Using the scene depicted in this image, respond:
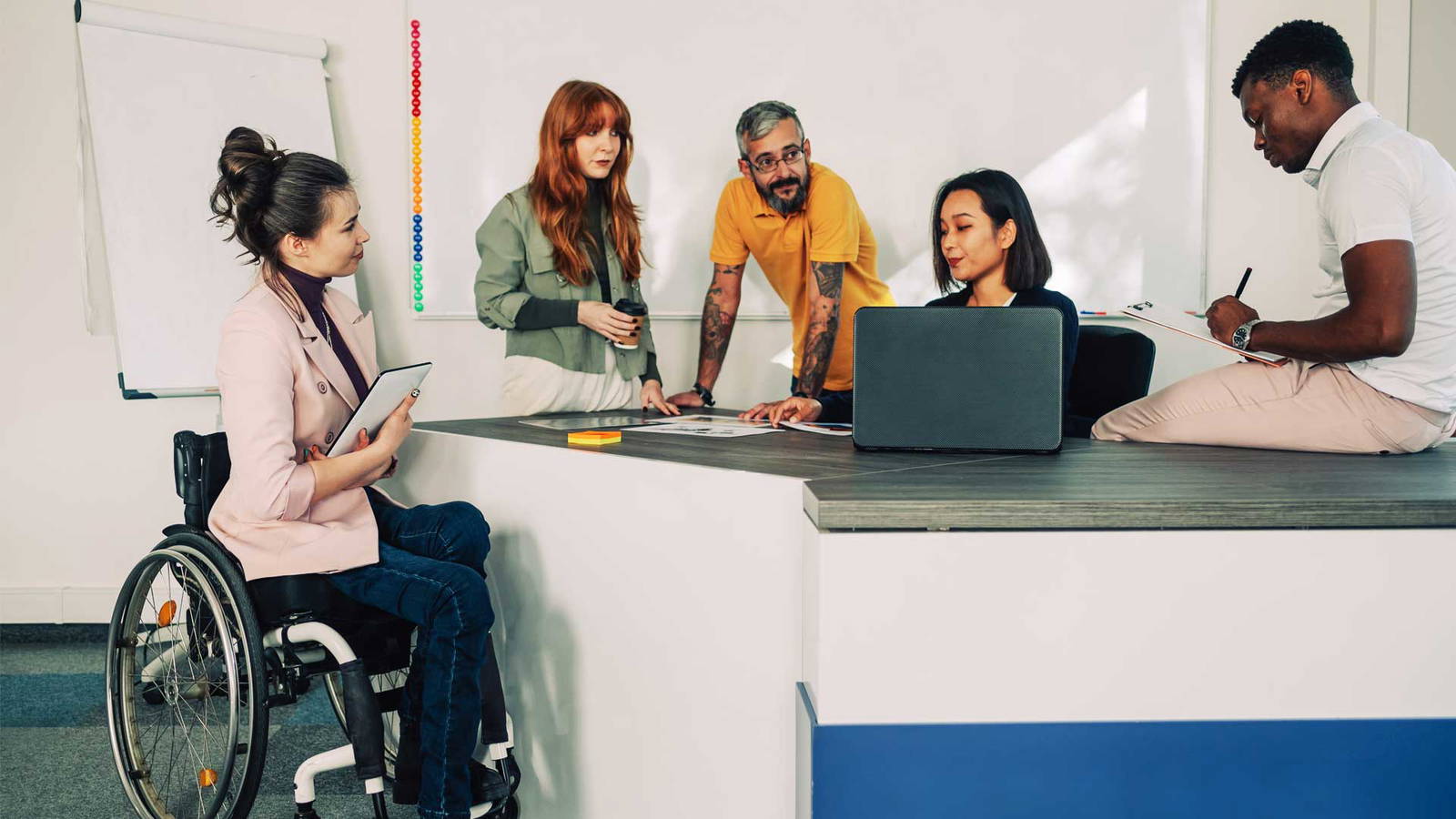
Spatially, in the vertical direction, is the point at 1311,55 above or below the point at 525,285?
above

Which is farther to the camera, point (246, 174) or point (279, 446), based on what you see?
point (246, 174)

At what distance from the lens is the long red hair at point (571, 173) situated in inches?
97.9

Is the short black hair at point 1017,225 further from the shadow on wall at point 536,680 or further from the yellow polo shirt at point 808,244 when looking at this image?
the shadow on wall at point 536,680

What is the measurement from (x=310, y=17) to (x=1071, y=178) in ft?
8.94

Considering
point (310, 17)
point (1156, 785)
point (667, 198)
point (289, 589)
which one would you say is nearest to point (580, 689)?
point (289, 589)

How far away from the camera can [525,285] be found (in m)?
2.60

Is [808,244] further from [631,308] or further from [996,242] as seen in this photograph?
[996,242]

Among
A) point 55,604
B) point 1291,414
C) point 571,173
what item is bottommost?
point 55,604

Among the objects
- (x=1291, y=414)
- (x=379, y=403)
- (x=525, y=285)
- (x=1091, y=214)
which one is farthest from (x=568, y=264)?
(x=1091, y=214)

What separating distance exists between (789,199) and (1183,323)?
1.22 metres

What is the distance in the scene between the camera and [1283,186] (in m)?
3.89

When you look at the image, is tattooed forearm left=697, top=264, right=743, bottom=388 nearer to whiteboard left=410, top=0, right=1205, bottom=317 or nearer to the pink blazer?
whiteboard left=410, top=0, right=1205, bottom=317

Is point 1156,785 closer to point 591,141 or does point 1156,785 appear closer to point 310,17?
point 591,141

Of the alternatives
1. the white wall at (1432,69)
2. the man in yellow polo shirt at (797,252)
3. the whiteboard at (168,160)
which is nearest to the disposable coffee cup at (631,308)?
the man in yellow polo shirt at (797,252)
